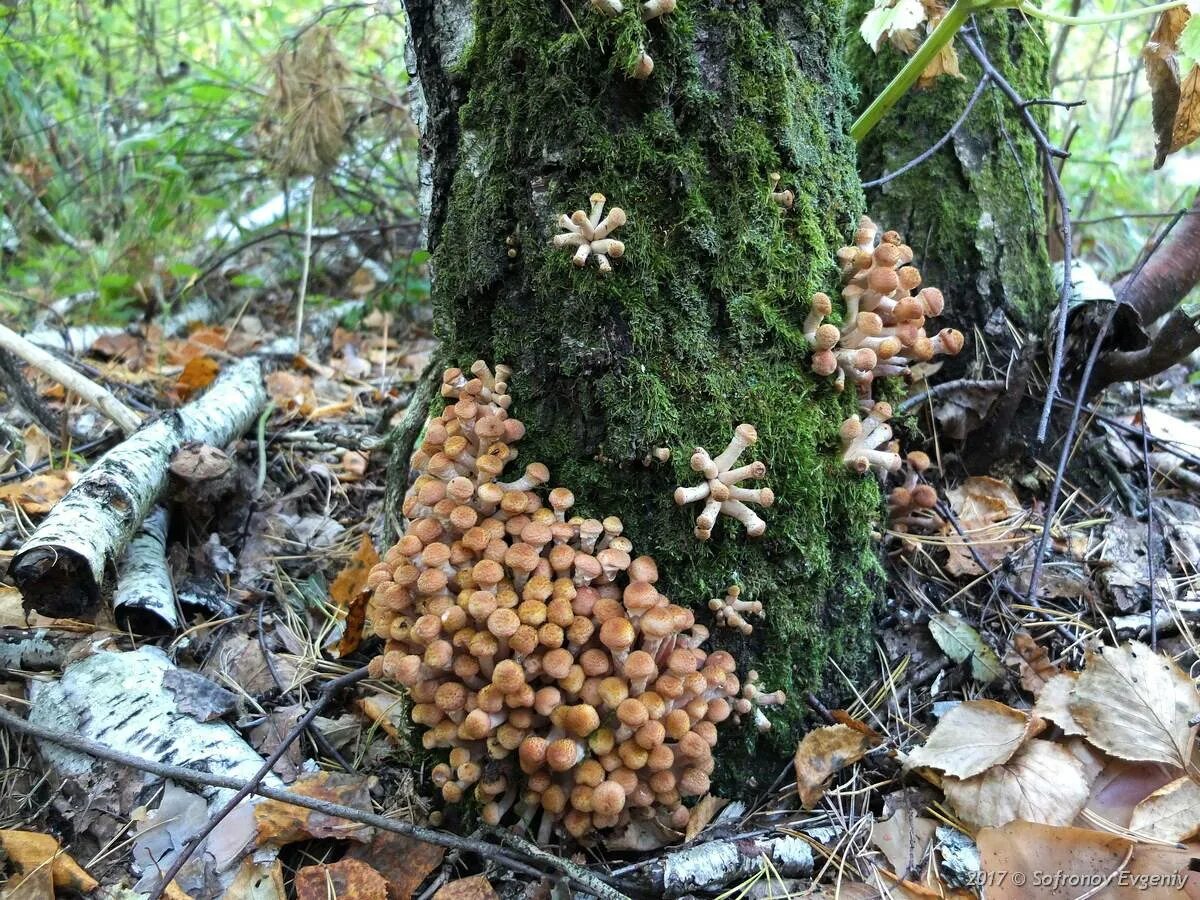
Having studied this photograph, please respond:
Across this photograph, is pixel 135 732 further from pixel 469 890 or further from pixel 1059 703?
pixel 1059 703

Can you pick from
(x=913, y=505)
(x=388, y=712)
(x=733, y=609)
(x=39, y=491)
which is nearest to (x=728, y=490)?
(x=733, y=609)

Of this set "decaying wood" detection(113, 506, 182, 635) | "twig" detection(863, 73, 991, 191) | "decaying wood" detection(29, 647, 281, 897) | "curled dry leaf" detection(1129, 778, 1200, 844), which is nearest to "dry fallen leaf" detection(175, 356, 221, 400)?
"decaying wood" detection(113, 506, 182, 635)

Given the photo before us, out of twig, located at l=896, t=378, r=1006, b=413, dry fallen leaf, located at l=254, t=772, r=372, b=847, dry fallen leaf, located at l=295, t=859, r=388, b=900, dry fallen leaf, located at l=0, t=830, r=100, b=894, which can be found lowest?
dry fallen leaf, located at l=295, t=859, r=388, b=900

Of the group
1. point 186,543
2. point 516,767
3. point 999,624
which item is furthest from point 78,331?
point 999,624

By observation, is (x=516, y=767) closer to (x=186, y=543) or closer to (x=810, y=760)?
(x=810, y=760)

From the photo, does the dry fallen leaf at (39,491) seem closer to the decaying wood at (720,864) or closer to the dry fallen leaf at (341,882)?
the dry fallen leaf at (341,882)

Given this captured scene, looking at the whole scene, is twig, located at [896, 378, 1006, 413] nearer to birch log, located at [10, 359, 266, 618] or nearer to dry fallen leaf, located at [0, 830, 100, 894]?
birch log, located at [10, 359, 266, 618]
